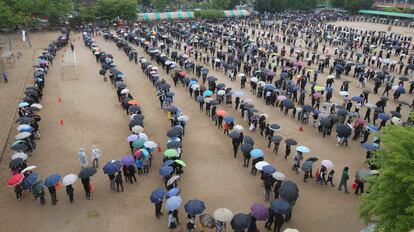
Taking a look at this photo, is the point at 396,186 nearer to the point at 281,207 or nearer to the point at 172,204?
the point at 281,207


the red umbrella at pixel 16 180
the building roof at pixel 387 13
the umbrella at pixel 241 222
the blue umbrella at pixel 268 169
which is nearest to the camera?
the umbrella at pixel 241 222

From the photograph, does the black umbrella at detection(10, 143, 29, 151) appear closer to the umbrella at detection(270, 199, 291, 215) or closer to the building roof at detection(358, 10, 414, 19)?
the umbrella at detection(270, 199, 291, 215)

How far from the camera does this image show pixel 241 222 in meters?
9.31

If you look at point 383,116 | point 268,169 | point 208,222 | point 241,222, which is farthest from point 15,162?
point 383,116

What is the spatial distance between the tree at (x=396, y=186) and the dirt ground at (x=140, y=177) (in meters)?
3.76

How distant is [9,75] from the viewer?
87.7 ft

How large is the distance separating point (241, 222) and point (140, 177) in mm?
5418

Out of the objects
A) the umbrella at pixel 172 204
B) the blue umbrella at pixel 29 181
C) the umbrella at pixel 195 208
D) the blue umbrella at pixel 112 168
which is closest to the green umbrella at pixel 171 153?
the blue umbrella at pixel 112 168

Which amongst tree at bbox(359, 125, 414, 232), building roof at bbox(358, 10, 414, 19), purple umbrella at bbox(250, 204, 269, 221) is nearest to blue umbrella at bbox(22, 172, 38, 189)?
purple umbrella at bbox(250, 204, 269, 221)

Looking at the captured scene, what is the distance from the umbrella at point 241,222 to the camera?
9297 mm

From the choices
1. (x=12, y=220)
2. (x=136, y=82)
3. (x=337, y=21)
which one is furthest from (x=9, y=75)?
(x=337, y=21)

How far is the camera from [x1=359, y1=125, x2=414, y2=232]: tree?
22.6ft

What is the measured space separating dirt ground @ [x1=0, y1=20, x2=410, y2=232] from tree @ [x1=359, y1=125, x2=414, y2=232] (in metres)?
3.76

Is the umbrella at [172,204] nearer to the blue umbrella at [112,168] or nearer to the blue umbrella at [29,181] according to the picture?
the blue umbrella at [112,168]
